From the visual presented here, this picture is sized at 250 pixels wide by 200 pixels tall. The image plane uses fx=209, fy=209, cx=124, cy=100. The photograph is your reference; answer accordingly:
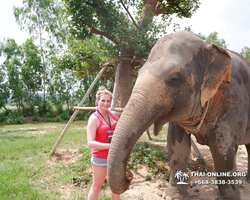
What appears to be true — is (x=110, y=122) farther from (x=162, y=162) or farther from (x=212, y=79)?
(x=162, y=162)

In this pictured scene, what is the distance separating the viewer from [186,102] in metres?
2.15

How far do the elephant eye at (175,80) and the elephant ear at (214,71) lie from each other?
0.30 metres

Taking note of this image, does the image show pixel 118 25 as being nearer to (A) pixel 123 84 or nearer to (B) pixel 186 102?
(A) pixel 123 84

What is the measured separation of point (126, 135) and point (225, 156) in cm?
140

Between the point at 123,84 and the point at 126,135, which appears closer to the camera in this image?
the point at 126,135

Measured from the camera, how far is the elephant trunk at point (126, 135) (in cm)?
183

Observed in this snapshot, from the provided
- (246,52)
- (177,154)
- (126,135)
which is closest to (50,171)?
(177,154)

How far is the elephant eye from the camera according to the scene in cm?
207

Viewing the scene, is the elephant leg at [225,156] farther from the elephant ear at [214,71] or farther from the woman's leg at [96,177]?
the woman's leg at [96,177]

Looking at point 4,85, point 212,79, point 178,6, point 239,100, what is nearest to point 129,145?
point 212,79

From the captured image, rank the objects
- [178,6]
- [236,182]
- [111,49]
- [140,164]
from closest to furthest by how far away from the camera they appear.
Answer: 1. [236,182]
2. [140,164]
3. [111,49]
4. [178,6]

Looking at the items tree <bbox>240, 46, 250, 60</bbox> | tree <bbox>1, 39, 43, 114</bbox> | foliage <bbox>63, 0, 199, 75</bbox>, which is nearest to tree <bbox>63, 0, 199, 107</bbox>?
foliage <bbox>63, 0, 199, 75</bbox>

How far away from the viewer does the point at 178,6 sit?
611 cm

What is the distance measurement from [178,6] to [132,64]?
214 cm
